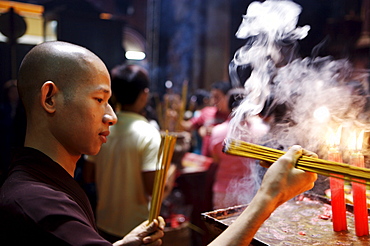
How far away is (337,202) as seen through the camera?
1412mm

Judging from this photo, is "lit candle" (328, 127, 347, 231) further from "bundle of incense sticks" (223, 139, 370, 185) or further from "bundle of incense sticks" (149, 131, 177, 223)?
"bundle of incense sticks" (149, 131, 177, 223)

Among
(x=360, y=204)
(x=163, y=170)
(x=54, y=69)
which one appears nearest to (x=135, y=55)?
(x=163, y=170)

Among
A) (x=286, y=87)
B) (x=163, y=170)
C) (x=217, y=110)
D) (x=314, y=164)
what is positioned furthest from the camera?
(x=217, y=110)

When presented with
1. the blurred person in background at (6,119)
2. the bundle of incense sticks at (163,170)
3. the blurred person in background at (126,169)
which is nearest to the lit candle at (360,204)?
the bundle of incense sticks at (163,170)

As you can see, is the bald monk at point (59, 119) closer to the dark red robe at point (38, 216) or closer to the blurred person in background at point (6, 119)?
the dark red robe at point (38, 216)

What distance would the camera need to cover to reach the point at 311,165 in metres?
1.15

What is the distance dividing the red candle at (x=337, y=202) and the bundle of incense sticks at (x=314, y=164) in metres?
0.26

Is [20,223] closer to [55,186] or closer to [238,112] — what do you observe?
[55,186]

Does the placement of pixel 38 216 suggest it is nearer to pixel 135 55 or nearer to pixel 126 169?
pixel 126 169

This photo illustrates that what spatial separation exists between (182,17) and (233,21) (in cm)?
161

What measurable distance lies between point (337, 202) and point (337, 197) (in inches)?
0.9

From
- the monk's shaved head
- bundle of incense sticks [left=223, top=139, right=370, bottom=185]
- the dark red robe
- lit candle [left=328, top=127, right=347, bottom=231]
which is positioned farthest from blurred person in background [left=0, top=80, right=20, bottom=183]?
lit candle [left=328, top=127, right=347, bottom=231]

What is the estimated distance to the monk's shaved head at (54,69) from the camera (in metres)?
1.26

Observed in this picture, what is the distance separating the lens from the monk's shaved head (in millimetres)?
1262
